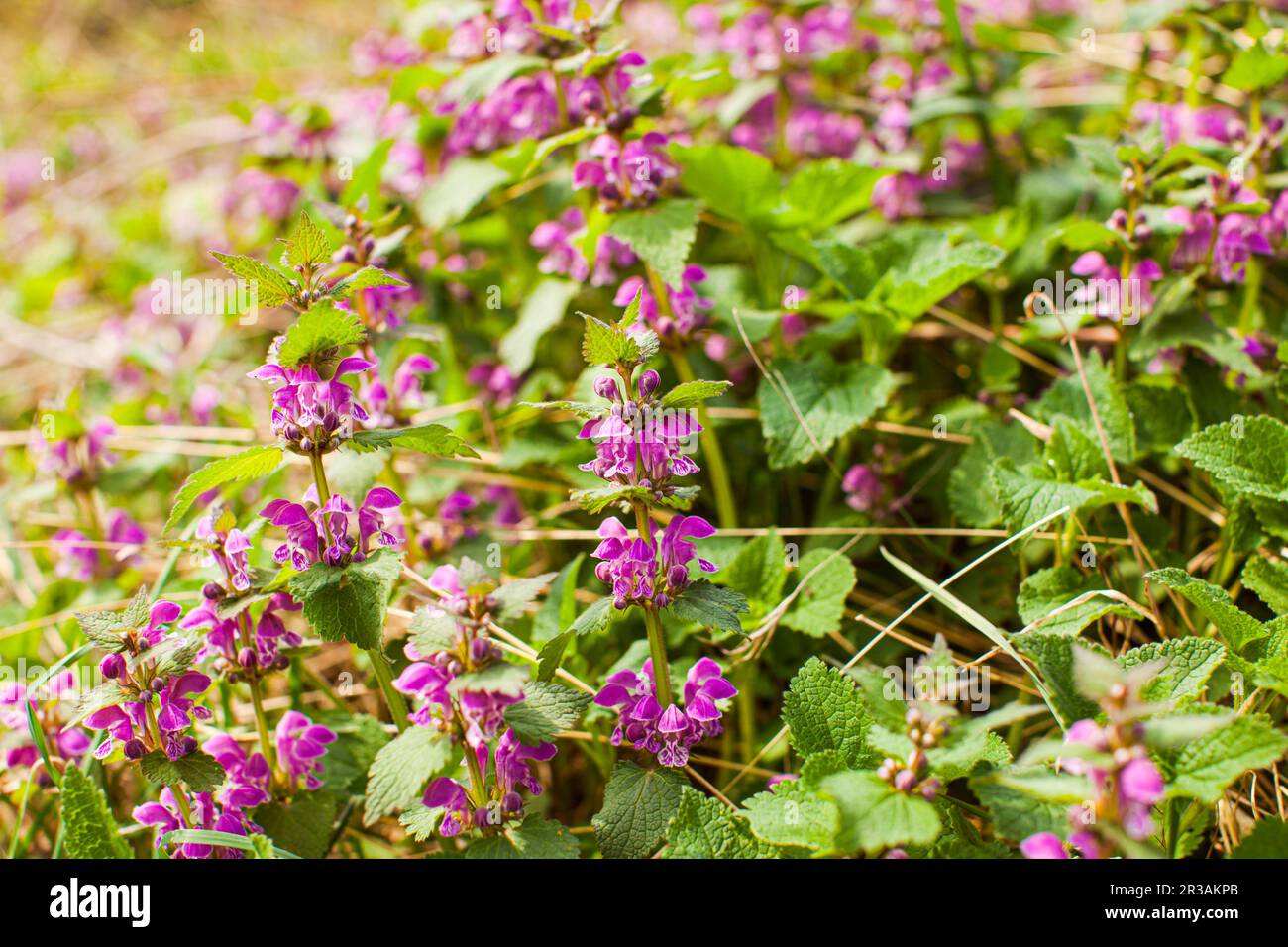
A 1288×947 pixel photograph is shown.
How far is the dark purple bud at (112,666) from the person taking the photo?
6.02ft

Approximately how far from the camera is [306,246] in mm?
1812

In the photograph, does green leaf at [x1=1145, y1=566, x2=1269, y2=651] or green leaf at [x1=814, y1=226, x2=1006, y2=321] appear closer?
green leaf at [x1=1145, y1=566, x2=1269, y2=651]

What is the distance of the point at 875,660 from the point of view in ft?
8.58

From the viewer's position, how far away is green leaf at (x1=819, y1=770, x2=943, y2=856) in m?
1.50

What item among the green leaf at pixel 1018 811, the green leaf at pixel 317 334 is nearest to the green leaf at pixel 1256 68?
the green leaf at pixel 1018 811

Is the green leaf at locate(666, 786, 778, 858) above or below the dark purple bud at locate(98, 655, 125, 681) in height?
below

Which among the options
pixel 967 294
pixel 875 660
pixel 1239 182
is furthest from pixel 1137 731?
pixel 967 294

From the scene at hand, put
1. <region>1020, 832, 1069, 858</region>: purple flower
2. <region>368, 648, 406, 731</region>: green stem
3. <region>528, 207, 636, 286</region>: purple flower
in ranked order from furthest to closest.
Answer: <region>528, 207, 636, 286</region>: purple flower
<region>368, 648, 406, 731</region>: green stem
<region>1020, 832, 1069, 858</region>: purple flower

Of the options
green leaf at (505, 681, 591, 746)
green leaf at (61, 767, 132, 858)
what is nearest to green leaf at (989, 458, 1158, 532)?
green leaf at (505, 681, 591, 746)

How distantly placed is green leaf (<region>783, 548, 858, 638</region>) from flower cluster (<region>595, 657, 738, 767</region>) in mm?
401

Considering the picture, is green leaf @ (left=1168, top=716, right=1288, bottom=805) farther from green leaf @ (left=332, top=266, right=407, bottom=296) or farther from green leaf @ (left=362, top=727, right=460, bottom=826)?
green leaf @ (left=332, top=266, right=407, bottom=296)

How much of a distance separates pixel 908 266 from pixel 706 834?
1834 mm
